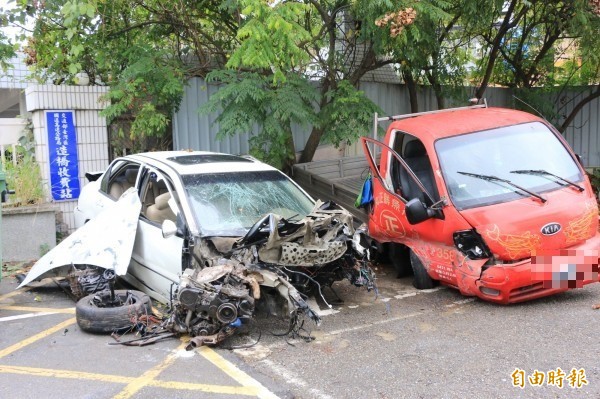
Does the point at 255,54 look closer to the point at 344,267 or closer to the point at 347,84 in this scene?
the point at 347,84

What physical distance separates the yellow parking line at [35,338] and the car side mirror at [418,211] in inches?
144

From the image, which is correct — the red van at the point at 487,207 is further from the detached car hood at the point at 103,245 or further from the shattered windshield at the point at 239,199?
the detached car hood at the point at 103,245

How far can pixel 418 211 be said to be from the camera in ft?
19.3

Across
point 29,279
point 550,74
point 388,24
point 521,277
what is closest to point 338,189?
point 388,24

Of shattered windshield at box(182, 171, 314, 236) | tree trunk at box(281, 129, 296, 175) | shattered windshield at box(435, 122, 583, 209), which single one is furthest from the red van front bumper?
tree trunk at box(281, 129, 296, 175)

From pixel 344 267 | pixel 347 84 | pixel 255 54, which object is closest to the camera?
pixel 344 267

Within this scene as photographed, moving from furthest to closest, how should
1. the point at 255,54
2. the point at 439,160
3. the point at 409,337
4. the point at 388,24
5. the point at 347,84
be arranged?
the point at 347,84
the point at 388,24
the point at 255,54
the point at 439,160
the point at 409,337

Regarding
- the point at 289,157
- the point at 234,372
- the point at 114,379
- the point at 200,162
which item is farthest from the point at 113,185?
the point at 234,372

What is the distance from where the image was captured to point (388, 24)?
25.2 ft

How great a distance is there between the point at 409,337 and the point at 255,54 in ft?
12.5

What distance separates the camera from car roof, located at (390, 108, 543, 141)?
6.47 metres

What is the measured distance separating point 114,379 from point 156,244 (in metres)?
1.86

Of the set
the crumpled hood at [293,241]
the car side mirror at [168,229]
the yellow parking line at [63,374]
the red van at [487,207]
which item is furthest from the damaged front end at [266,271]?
the red van at [487,207]

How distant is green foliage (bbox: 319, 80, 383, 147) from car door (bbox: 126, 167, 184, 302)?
3.13 m
